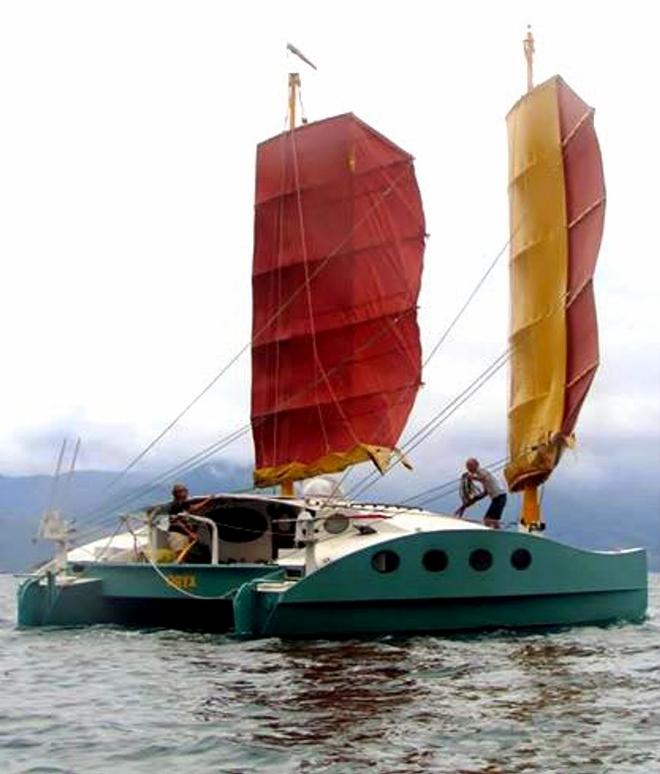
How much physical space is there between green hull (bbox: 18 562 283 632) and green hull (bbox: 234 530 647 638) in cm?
118

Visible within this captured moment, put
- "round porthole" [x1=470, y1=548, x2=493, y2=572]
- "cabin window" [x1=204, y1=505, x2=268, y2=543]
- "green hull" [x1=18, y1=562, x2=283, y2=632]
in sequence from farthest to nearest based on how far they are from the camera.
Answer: "cabin window" [x1=204, y1=505, x2=268, y2=543] < "green hull" [x1=18, y1=562, x2=283, y2=632] < "round porthole" [x1=470, y1=548, x2=493, y2=572]

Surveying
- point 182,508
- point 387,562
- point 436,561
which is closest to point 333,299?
point 182,508

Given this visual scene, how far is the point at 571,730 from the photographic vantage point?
38.5 ft

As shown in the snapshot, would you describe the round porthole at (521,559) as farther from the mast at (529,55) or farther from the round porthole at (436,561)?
the mast at (529,55)

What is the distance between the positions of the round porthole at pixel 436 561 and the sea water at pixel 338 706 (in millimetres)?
1096

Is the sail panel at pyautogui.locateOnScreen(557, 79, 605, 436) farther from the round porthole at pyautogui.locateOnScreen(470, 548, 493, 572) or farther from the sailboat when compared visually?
the round porthole at pyautogui.locateOnScreen(470, 548, 493, 572)

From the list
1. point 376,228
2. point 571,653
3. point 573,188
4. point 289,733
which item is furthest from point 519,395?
point 289,733

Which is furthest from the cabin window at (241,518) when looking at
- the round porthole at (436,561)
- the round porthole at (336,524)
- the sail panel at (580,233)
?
the sail panel at (580,233)

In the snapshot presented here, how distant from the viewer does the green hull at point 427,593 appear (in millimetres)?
20109

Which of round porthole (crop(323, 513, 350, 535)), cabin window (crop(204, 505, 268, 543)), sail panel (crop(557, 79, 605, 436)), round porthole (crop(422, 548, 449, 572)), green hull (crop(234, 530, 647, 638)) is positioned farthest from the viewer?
sail panel (crop(557, 79, 605, 436))

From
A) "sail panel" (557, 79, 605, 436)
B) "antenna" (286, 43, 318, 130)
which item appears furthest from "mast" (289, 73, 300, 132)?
"sail panel" (557, 79, 605, 436)

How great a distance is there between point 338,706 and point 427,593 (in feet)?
24.7

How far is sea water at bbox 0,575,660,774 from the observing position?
10.7 meters

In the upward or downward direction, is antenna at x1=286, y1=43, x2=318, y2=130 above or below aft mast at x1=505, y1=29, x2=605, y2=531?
above
